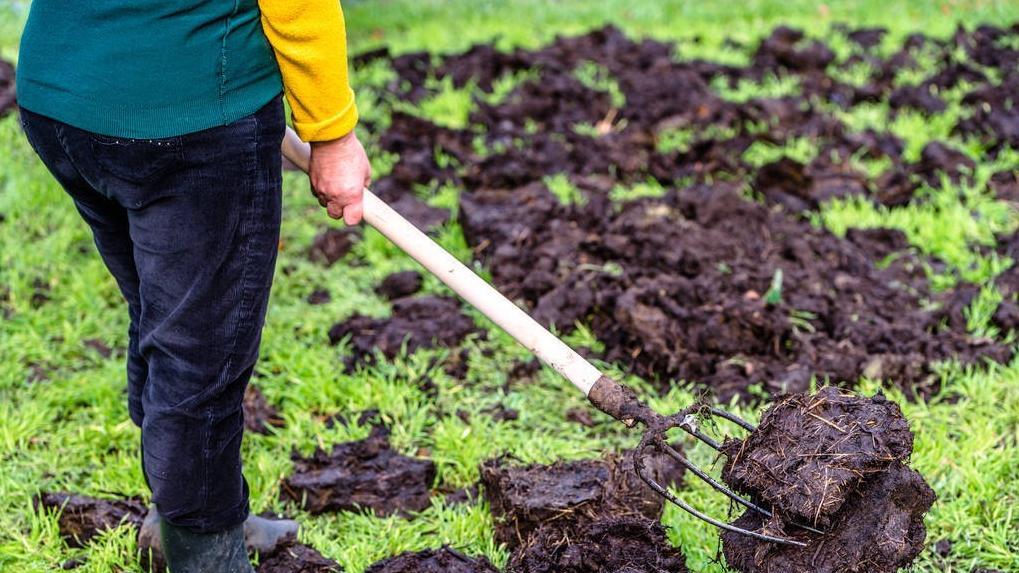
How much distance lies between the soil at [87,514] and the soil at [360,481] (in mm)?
439

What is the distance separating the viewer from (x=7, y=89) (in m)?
5.95

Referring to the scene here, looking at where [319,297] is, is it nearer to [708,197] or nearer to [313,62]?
[708,197]

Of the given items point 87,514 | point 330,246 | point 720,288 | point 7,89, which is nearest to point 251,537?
point 87,514

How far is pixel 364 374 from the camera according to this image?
3.63 metres

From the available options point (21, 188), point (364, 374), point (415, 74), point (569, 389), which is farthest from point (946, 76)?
point (21, 188)

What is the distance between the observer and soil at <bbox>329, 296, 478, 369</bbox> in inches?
150

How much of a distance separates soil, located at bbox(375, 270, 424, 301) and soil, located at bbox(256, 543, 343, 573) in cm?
151

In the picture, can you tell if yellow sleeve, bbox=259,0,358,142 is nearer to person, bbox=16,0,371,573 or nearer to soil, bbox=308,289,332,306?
person, bbox=16,0,371,573

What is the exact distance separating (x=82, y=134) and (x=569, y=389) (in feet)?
6.67

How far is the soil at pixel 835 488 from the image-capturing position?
2.29 meters

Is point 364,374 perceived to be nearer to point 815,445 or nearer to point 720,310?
point 720,310

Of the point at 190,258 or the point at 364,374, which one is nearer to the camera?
the point at 190,258

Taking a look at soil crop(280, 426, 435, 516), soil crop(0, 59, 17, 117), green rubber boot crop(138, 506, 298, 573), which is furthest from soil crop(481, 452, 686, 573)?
soil crop(0, 59, 17, 117)

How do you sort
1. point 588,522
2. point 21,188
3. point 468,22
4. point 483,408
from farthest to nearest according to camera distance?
point 468,22 → point 21,188 → point 483,408 → point 588,522
